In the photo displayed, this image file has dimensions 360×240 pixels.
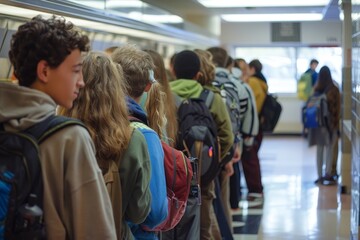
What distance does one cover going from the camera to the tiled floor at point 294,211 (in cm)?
652

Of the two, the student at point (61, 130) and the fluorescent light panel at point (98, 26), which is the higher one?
the fluorescent light panel at point (98, 26)

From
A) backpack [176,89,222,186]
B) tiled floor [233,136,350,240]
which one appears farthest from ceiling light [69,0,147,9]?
tiled floor [233,136,350,240]

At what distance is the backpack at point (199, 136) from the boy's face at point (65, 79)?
88.7 inches

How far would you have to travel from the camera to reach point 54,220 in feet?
6.37

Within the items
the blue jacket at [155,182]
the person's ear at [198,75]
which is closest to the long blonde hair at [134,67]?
the blue jacket at [155,182]

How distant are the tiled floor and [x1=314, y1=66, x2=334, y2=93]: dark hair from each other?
4.40 feet

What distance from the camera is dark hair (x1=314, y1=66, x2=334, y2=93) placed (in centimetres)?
949

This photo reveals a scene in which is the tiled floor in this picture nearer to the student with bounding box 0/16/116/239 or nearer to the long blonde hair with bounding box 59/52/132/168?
the long blonde hair with bounding box 59/52/132/168

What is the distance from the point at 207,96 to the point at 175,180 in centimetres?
174

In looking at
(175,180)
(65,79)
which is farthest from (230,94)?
(65,79)

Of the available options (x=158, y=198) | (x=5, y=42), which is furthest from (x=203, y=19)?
(x=158, y=198)

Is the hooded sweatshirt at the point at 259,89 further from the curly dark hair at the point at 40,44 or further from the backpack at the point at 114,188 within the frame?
the curly dark hair at the point at 40,44

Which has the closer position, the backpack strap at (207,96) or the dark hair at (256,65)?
the backpack strap at (207,96)

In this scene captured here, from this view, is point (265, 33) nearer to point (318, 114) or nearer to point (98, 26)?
point (318, 114)
